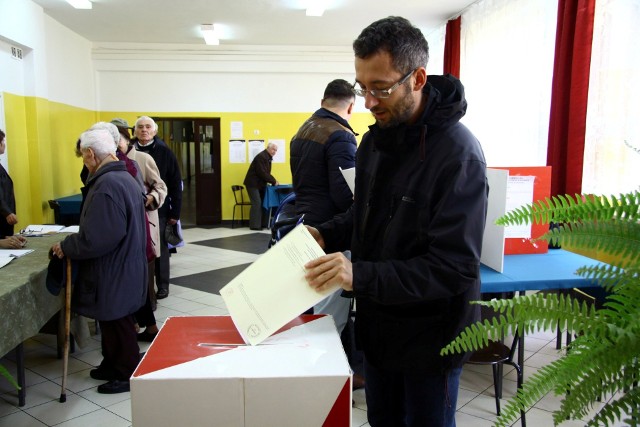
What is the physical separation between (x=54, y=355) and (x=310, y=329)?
2943 millimetres

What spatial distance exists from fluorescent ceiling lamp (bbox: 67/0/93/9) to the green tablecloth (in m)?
4.33

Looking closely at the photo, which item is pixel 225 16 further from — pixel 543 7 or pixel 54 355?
pixel 54 355

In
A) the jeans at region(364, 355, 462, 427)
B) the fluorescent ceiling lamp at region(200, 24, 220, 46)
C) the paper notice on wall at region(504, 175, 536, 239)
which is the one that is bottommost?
the jeans at region(364, 355, 462, 427)

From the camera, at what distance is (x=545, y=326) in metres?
0.64

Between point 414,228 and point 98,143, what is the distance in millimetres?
2107

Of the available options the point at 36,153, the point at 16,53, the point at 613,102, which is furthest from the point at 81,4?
the point at 613,102

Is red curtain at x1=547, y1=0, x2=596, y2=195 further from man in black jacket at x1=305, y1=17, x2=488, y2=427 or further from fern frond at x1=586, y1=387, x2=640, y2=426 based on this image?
fern frond at x1=586, y1=387, x2=640, y2=426

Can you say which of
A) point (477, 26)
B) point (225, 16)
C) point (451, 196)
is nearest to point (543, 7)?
point (477, 26)

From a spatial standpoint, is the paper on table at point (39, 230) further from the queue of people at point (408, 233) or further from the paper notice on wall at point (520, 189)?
the paper notice on wall at point (520, 189)

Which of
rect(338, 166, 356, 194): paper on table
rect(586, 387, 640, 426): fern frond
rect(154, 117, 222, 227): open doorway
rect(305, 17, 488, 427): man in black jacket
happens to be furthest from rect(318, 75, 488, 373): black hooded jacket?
rect(154, 117, 222, 227): open doorway

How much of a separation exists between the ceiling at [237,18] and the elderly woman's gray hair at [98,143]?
4.11 meters

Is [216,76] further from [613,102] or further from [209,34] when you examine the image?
[613,102]

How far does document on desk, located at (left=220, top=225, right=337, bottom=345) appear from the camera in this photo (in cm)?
103

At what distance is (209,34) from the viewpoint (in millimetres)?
7656
